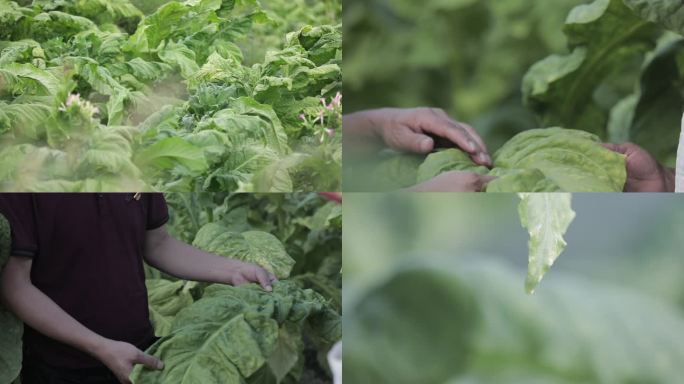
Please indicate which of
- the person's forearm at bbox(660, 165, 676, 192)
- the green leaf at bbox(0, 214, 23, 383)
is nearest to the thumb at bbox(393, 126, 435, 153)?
the person's forearm at bbox(660, 165, 676, 192)

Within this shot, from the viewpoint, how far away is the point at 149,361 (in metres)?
1.78

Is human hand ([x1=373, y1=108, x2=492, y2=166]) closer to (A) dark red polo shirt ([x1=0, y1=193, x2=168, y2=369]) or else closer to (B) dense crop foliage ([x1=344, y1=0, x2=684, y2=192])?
(B) dense crop foliage ([x1=344, y1=0, x2=684, y2=192])

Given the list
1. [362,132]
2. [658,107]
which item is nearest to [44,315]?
[362,132]

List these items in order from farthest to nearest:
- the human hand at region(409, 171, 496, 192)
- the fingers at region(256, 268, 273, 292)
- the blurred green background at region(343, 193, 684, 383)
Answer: the blurred green background at region(343, 193, 684, 383), the fingers at region(256, 268, 273, 292), the human hand at region(409, 171, 496, 192)

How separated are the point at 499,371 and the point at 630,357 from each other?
0.90 feet

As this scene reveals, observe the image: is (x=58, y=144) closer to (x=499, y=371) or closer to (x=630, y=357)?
(x=499, y=371)

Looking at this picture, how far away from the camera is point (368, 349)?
1.99 m

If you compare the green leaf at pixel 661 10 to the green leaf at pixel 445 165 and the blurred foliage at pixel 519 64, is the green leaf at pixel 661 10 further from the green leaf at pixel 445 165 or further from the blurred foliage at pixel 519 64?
the green leaf at pixel 445 165

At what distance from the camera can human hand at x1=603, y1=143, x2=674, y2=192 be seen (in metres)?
1.77

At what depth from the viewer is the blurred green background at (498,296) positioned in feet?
6.42

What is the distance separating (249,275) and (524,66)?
0.67 metres

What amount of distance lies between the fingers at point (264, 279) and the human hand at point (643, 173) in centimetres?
69

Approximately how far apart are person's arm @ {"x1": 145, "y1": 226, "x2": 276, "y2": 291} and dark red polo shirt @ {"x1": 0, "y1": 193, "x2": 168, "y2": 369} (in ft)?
0.12

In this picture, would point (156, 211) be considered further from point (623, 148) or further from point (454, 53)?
point (623, 148)
